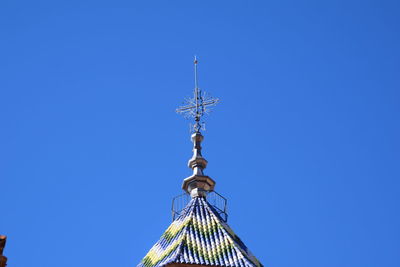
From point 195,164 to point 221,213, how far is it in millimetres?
2952

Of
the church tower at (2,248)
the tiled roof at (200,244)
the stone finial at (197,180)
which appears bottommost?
the church tower at (2,248)

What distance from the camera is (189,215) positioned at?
4162 cm

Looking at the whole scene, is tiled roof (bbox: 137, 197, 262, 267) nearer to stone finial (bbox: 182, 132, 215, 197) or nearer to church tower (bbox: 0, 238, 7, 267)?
stone finial (bbox: 182, 132, 215, 197)

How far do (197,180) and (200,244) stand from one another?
4.61 meters

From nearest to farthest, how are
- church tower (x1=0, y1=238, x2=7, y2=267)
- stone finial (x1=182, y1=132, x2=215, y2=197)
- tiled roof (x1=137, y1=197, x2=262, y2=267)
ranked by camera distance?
church tower (x1=0, y1=238, x2=7, y2=267) < tiled roof (x1=137, y1=197, x2=262, y2=267) < stone finial (x1=182, y1=132, x2=215, y2=197)

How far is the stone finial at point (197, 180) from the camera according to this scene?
143 feet

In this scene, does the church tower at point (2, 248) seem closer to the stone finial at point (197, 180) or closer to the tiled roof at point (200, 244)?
the tiled roof at point (200, 244)

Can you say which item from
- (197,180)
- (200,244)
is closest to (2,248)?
(200,244)

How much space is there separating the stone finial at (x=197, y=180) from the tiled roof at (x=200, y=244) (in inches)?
46.1

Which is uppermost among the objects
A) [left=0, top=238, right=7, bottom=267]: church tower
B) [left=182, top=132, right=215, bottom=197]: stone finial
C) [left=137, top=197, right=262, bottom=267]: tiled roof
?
[left=182, top=132, right=215, bottom=197]: stone finial

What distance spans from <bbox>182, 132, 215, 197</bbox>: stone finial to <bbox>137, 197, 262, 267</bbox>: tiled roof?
1171 mm

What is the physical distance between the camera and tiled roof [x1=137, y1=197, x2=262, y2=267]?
3888 centimetres

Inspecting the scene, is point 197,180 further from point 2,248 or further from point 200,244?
point 2,248

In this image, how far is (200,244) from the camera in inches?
1564
